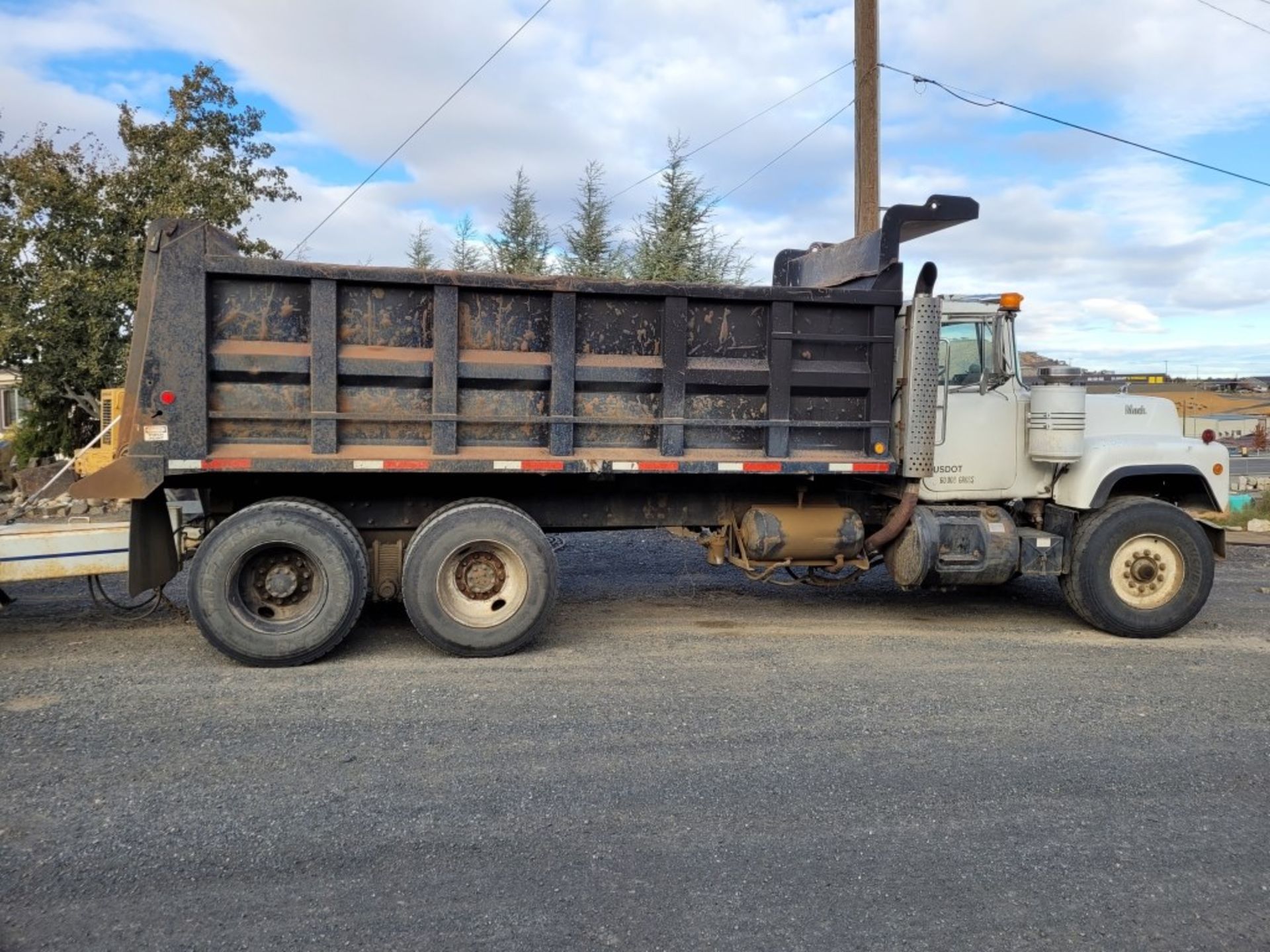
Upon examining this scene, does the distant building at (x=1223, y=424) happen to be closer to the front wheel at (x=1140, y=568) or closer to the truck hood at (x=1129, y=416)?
the truck hood at (x=1129, y=416)

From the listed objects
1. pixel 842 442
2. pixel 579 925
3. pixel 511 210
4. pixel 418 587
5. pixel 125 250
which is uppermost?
pixel 511 210

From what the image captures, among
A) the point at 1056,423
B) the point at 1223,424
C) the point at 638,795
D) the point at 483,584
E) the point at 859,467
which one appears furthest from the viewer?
the point at 1223,424

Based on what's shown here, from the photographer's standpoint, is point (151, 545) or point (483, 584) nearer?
point (151, 545)

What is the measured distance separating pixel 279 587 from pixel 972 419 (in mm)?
5201

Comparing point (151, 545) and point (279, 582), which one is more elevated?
point (151, 545)

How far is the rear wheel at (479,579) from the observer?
6.08 metres

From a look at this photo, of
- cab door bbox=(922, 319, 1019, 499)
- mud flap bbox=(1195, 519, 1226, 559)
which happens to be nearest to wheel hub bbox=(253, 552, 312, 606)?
cab door bbox=(922, 319, 1019, 499)

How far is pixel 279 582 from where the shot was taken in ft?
19.6

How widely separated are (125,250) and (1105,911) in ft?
46.9

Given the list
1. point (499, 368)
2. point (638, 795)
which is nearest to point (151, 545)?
point (499, 368)

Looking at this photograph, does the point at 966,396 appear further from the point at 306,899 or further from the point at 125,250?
the point at 125,250

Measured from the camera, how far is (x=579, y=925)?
3.03 m

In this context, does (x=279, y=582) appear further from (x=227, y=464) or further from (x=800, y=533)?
(x=800, y=533)

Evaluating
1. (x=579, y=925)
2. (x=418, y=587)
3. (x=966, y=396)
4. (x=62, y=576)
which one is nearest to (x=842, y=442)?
(x=966, y=396)
